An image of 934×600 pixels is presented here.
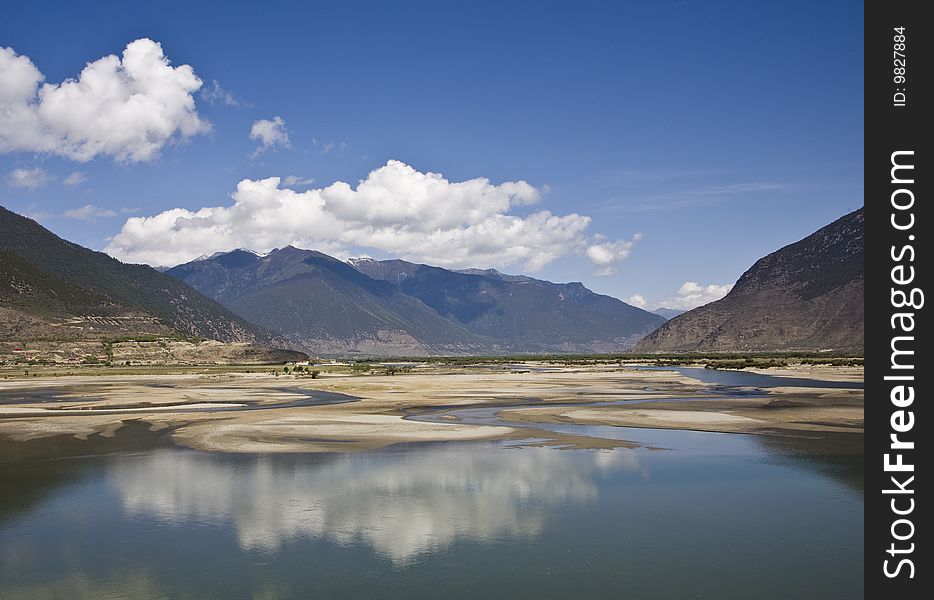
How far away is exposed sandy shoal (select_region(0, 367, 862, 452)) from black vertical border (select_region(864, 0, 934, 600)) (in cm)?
1956

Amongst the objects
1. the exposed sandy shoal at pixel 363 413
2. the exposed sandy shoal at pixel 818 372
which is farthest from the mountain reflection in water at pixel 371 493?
the exposed sandy shoal at pixel 818 372

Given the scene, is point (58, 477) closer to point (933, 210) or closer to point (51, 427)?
point (51, 427)

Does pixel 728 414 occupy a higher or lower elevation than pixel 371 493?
higher

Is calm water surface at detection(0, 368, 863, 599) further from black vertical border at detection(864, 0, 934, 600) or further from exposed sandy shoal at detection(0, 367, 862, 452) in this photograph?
exposed sandy shoal at detection(0, 367, 862, 452)

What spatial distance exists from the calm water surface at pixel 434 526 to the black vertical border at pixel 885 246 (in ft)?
5.08

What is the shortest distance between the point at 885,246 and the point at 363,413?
3829 centimetres

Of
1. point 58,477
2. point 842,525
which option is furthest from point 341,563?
point 58,477

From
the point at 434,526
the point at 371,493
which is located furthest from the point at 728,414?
the point at 434,526

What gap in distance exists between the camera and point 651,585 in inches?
640

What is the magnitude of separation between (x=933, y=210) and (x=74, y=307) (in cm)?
18994

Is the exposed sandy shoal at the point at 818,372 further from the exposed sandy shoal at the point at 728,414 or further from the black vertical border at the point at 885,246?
the black vertical border at the point at 885,246

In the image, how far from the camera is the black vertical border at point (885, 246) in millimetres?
15312

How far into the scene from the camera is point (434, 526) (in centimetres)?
2072

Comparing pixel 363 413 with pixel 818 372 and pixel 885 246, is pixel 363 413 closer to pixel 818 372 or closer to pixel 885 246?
pixel 885 246
